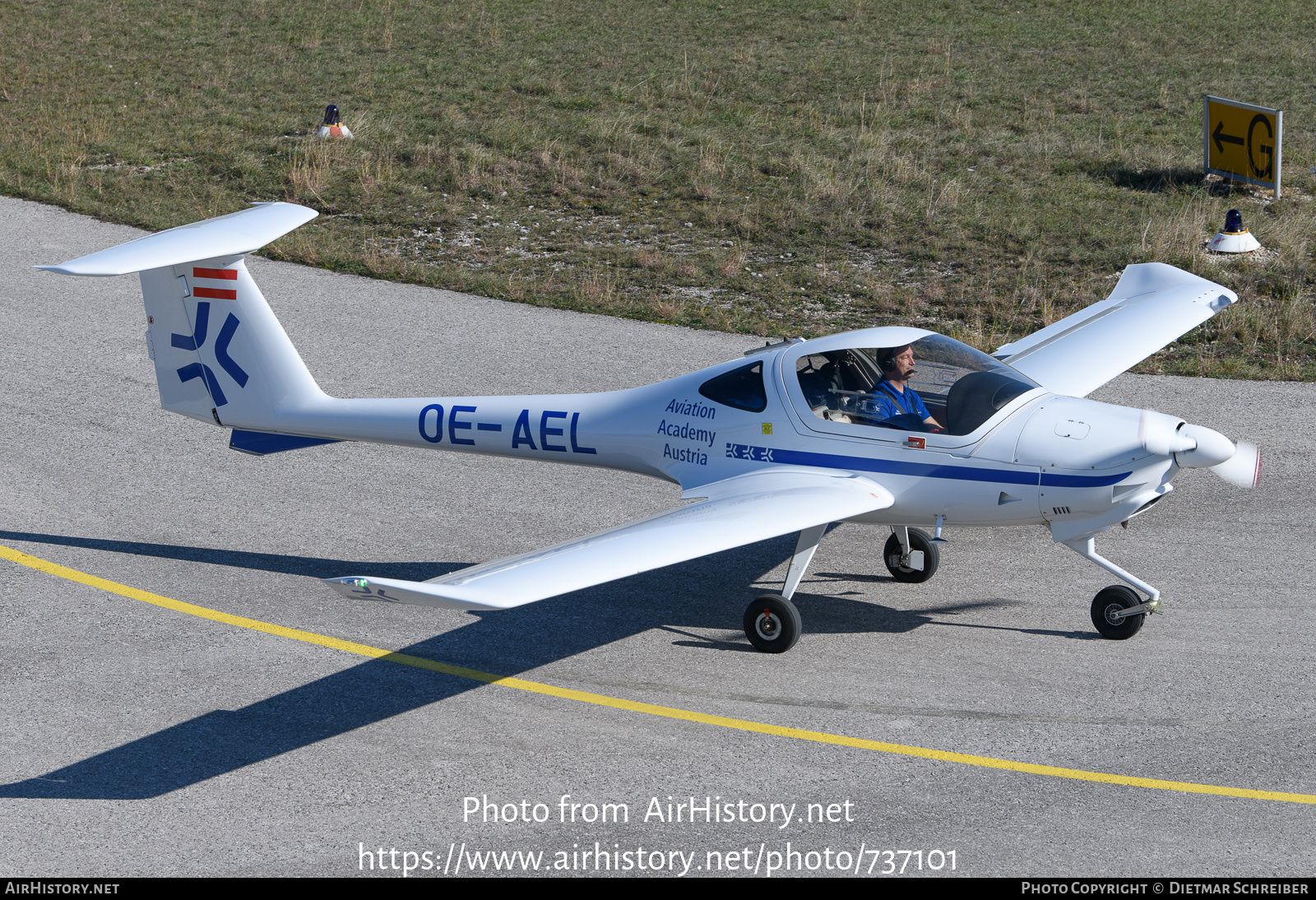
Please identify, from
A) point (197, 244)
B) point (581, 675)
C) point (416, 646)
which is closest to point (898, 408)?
point (581, 675)

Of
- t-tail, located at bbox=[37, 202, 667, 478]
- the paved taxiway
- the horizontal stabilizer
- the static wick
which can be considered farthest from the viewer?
the static wick

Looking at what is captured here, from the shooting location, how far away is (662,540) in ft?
28.3

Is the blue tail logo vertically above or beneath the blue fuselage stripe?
above

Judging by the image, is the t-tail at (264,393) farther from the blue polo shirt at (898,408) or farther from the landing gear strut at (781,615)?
the blue polo shirt at (898,408)

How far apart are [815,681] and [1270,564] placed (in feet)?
14.5

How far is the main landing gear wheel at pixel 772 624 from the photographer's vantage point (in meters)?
9.48

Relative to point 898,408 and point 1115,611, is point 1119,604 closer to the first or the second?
point 1115,611

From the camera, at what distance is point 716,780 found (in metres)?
8.01

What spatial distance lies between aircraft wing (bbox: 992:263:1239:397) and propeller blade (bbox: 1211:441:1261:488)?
2.06 metres

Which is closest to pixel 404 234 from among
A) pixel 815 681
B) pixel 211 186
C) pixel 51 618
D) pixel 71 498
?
pixel 211 186

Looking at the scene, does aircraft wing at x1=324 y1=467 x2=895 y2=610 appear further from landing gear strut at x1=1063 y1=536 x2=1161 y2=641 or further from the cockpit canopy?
landing gear strut at x1=1063 y1=536 x2=1161 y2=641

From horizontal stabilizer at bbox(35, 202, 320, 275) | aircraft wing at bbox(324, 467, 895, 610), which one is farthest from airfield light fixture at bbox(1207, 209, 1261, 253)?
horizontal stabilizer at bbox(35, 202, 320, 275)

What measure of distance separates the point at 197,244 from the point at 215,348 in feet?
3.10

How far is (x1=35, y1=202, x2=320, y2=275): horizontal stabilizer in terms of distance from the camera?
33.0 feet
